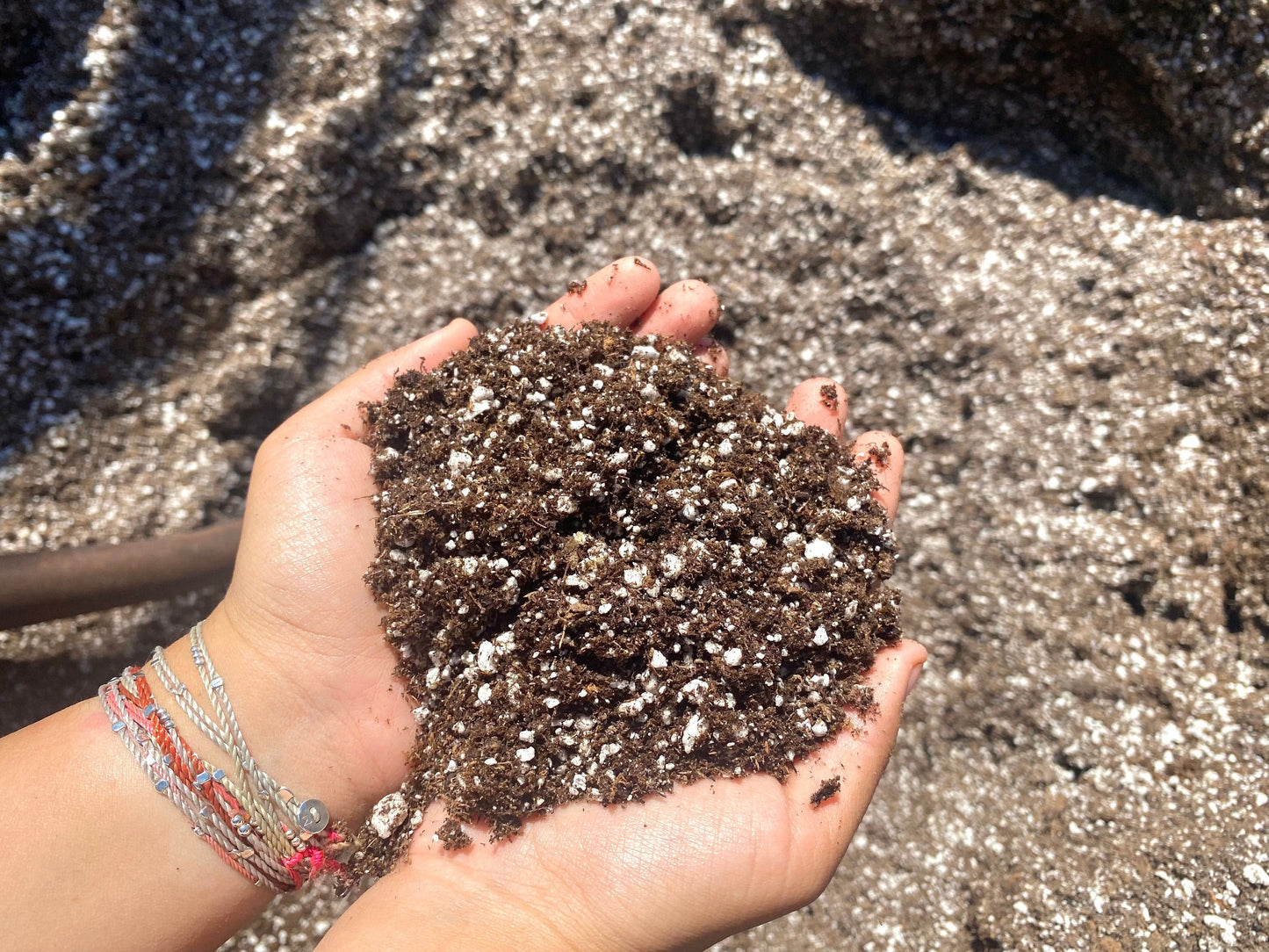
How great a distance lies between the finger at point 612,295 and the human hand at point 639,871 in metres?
0.82

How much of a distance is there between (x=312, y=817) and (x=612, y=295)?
102cm

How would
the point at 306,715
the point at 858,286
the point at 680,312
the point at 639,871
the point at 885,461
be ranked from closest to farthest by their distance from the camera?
1. the point at 639,871
2. the point at 306,715
3. the point at 885,461
4. the point at 680,312
5. the point at 858,286

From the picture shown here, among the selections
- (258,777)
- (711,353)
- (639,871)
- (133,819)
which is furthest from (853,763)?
(133,819)

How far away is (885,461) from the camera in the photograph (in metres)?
1.40

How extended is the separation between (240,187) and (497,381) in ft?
2.86

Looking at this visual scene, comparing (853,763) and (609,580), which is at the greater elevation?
(609,580)

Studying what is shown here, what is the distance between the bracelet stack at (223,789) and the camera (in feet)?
4.04

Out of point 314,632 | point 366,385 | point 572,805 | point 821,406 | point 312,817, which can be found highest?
point 366,385

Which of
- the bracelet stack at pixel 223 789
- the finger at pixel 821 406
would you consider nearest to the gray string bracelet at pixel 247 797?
the bracelet stack at pixel 223 789

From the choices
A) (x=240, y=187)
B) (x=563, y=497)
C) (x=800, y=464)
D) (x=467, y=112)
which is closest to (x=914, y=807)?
(x=800, y=464)

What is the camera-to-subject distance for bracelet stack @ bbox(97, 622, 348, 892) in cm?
123

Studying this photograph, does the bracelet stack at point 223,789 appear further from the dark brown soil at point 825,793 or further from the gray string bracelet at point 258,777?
the dark brown soil at point 825,793

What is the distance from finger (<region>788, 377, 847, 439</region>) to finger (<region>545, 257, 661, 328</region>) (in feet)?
1.11

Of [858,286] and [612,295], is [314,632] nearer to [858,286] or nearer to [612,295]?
[612,295]
